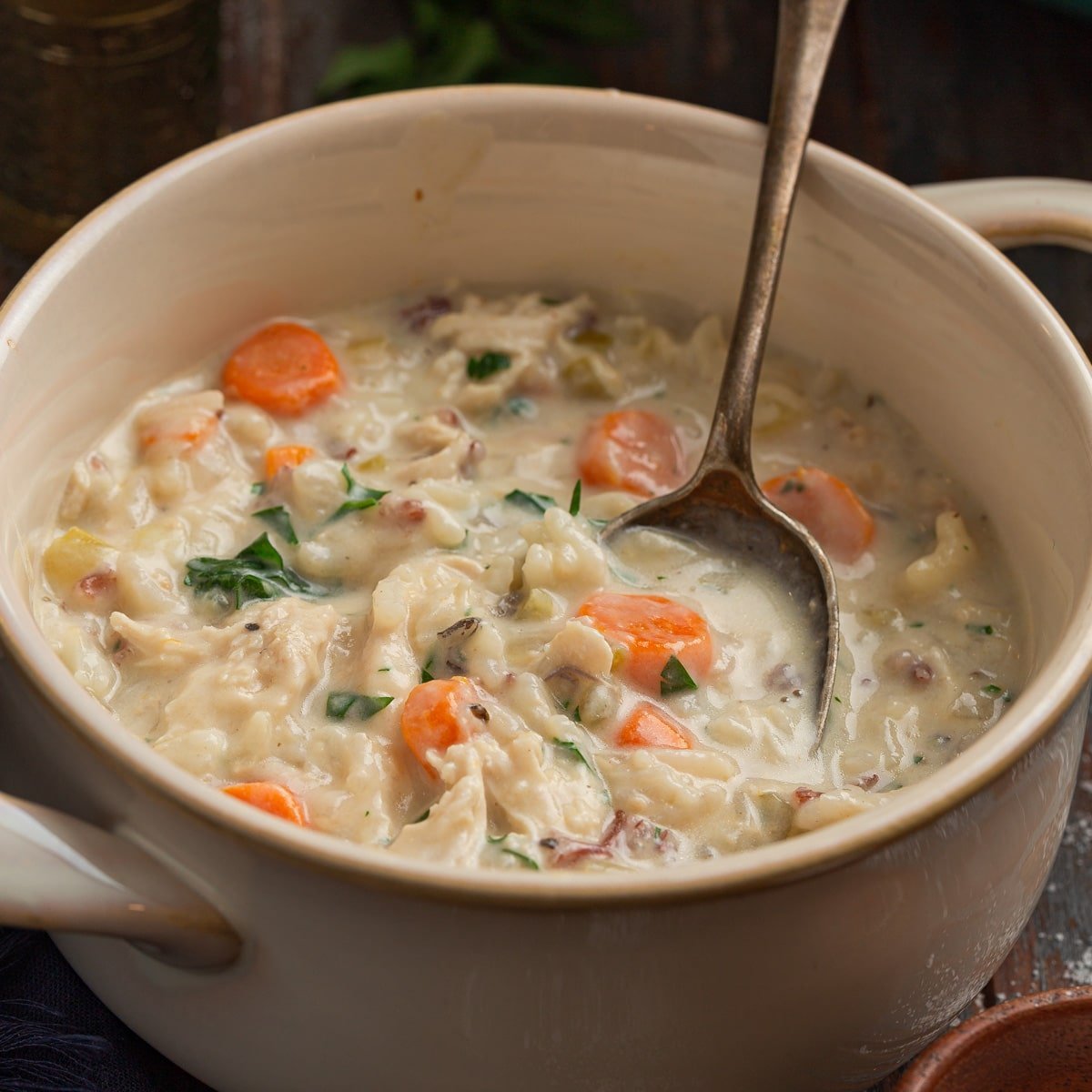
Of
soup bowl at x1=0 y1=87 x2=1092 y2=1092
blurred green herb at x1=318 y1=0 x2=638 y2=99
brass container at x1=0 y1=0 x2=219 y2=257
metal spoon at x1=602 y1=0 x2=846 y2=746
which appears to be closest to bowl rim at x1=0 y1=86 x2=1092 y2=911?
soup bowl at x1=0 y1=87 x2=1092 y2=1092

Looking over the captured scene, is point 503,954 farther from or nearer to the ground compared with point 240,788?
farther from the ground

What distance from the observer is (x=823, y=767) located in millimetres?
1964

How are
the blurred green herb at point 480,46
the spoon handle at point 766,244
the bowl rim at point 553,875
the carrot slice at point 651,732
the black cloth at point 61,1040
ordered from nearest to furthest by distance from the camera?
the bowl rim at point 553,875
the black cloth at point 61,1040
the carrot slice at point 651,732
the spoon handle at point 766,244
the blurred green herb at point 480,46

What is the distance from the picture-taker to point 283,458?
7.72 ft

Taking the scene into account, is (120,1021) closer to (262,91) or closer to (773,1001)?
(773,1001)

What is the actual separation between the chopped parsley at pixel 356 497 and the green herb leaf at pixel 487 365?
1.01ft

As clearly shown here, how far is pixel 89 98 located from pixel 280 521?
1.31 meters

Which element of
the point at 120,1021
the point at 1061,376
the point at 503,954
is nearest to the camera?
the point at 503,954

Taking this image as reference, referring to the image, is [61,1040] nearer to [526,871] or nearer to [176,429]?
[526,871]

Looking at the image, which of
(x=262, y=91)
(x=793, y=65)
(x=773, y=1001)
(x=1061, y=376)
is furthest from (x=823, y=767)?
(x=262, y=91)

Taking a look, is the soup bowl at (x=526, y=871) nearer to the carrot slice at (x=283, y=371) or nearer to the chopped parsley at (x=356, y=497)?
the carrot slice at (x=283, y=371)

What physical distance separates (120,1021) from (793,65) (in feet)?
5.45

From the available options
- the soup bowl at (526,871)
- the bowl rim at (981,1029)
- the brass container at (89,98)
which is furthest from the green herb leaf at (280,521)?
the brass container at (89,98)

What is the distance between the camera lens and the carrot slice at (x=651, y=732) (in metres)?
1.93
